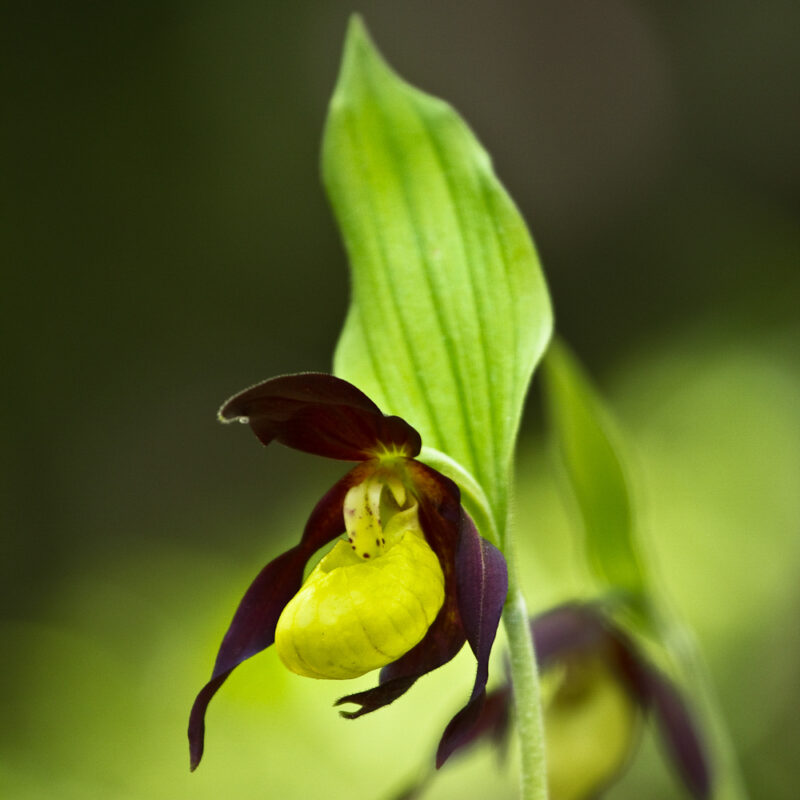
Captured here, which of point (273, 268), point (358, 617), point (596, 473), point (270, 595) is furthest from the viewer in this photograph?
point (273, 268)

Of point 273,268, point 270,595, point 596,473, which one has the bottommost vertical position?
Result: point 273,268

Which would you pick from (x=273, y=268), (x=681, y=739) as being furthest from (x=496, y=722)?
(x=273, y=268)

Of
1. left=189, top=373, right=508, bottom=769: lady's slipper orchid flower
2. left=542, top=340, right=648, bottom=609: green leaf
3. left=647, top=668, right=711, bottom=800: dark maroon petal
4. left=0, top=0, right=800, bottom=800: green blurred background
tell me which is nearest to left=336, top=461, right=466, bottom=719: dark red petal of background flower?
left=189, top=373, right=508, bottom=769: lady's slipper orchid flower

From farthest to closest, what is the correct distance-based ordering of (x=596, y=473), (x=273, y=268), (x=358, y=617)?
(x=273, y=268)
(x=596, y=473)
(x=358, y=617)

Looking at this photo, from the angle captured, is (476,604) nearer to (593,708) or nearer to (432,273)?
(432,273)

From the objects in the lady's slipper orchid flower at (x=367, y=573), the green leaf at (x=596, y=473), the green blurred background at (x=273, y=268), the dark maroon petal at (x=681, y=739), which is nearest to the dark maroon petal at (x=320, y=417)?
the lady's slipper orchid flower at (x=367, y=573)

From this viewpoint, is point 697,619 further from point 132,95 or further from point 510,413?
point 132,95

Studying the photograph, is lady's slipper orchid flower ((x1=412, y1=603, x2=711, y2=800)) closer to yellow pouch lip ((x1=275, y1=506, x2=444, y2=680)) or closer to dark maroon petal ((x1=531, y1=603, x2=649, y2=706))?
dark maroon petal ((x1=531, y1=603, x2=649, y2=706))

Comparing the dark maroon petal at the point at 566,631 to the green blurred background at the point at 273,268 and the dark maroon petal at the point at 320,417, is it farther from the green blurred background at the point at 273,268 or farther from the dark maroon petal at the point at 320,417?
the green blurred background at the point at 273,268
